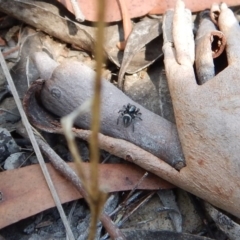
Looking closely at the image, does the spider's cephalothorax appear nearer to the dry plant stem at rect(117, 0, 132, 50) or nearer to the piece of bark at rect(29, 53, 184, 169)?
the piece of bark at rect(29, 53, 184, 169)

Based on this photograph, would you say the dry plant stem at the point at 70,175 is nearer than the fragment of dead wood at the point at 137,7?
Yes

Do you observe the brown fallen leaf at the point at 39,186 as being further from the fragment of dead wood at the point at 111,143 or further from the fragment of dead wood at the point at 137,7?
the fragment of dead wood at the point at 137,7

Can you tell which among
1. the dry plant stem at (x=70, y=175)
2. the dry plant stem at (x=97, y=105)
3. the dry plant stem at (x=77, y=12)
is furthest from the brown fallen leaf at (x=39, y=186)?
the dry plant stem at (x=97, y=105)

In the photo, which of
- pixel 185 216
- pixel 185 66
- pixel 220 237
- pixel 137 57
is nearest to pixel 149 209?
pixel 185 216

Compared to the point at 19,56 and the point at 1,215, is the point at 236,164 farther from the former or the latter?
the point at 19,56

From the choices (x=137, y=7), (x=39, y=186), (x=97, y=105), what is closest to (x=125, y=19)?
(x=137, y=7)

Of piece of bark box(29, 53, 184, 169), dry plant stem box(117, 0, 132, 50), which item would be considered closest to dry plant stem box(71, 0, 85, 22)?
dry plant stem box(117, 0, 132, 50)
